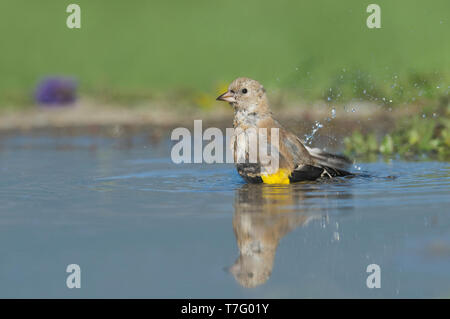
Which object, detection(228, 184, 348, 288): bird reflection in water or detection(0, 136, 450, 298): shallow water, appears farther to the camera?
detection(228, 184, 348, 288): bird reflection in water

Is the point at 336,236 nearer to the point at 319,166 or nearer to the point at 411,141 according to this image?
the point at 319,166

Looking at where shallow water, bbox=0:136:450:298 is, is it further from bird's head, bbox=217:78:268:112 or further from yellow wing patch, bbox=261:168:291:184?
bird's head, bbox=217:78:268:112

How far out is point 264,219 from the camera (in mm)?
5188

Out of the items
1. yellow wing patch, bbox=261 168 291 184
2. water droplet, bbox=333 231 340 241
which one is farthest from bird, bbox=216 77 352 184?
water droplet, bbox=333 231 340 241

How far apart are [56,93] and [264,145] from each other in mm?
8342

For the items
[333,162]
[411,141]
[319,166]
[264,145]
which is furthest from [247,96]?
[411,141]

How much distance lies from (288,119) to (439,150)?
3503mm

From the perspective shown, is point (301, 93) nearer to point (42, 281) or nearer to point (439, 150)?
point (439, 150)

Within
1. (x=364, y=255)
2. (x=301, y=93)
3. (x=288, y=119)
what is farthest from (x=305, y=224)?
(x=301, y=93)

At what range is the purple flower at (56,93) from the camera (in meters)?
14.6

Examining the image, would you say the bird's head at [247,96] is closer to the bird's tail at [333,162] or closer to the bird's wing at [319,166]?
the bird's wing at [319,166]

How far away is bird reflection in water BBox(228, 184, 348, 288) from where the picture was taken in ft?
13.2

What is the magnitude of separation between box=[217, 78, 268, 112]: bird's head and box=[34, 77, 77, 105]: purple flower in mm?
7837

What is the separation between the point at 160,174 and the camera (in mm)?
7926
